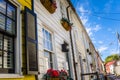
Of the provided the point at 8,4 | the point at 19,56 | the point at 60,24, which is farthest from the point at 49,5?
the point at 19,56

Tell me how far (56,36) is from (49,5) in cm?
123

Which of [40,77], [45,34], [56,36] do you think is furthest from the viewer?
[56,36]

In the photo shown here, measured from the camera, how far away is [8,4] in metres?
3.81

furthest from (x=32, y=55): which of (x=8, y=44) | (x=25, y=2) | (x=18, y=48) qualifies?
(x=25, y=2)

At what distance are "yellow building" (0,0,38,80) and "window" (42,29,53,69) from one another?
1295 millimetres

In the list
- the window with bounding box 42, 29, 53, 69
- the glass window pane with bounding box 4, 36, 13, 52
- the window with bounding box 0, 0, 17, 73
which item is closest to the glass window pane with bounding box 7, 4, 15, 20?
the window with bounding box 0, 0, 17, 73

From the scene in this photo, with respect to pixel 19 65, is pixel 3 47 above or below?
above

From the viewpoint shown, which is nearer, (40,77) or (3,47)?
(3,47)

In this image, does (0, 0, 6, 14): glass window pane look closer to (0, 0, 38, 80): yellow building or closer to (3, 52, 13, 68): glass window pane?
(0, 0, 38, 80): yellow building

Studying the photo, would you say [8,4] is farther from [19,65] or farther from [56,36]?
[56,36]

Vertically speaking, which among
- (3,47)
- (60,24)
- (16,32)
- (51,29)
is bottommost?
(3,47)

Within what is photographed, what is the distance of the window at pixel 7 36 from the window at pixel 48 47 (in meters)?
2.02

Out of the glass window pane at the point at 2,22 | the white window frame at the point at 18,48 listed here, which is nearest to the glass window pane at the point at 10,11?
the white window frame at the point at 18,48

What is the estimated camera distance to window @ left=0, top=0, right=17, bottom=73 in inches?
134
